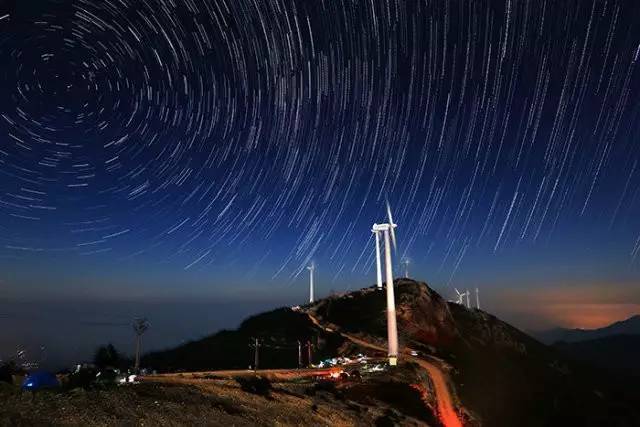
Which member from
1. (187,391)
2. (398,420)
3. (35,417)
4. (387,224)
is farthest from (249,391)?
(387,224)

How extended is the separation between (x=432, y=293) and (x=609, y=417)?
2281 inches

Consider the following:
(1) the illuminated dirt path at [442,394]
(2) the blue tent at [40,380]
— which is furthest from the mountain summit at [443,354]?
(2) the blue tent at [40,380]

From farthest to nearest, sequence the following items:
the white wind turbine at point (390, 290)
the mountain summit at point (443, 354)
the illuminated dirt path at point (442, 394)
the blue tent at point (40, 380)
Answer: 1. the mountain summit at point (443, 354)
2. the white wind turbine at point (390, 290)
3. the illuminated dirt path at point (442, 394)
4. the blue tent at point (40, 380)

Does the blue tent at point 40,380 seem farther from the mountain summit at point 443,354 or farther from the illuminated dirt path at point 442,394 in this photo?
the mountain summit at point 443,354

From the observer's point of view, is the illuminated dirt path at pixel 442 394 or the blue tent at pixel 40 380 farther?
the illuminated dirt path at pixel 442 394

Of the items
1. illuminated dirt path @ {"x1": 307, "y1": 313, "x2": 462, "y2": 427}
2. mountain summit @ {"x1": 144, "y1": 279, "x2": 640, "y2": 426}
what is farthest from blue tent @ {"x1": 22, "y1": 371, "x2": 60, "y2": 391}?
mountain summit @ {"x1": 144, "y1": 279, "x2": 640, "y2": 426}

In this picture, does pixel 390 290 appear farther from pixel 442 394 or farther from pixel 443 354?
pixel 443 354

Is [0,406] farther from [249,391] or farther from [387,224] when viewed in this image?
[387,224]

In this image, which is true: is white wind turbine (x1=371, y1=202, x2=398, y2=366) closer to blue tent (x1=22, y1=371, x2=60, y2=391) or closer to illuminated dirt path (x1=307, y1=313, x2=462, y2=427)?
illuminated dirt path (x1=307, y1=313, x2=462, y2=427)

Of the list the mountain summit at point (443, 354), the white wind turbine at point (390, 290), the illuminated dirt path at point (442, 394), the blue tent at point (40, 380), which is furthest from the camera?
the mountain summit at point (443, 354)

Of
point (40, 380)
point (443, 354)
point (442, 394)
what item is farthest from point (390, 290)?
point (40, 380)

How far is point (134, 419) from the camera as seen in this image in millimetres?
26188

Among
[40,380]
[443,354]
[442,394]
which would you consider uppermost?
[40,380]

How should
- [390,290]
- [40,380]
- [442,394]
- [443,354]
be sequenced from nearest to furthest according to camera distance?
[40,380]
[442,394]
[390,290]
[443,354]
